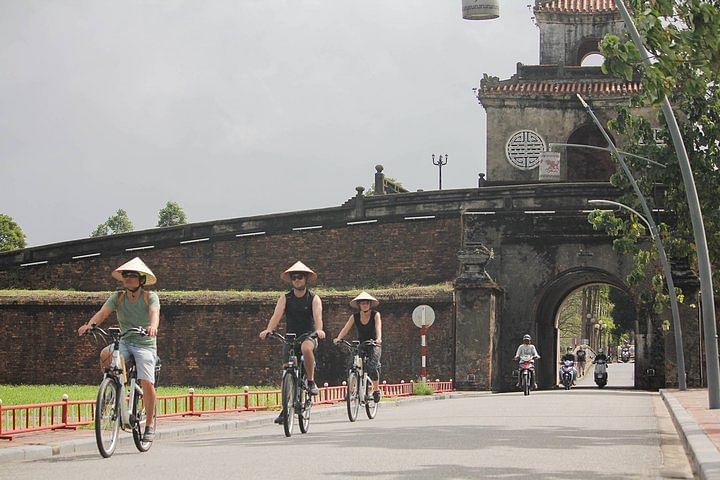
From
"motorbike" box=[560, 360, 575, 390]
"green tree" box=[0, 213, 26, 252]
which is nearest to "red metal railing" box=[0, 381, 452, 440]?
"motorbike" box=[560, 360, 575, 390]

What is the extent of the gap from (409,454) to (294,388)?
2.78m

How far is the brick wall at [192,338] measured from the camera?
39781mm

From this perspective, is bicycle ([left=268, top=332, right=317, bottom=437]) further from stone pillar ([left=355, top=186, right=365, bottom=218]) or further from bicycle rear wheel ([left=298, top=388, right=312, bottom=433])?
stone pillar ([left=355, top=186, right=365, bottom=218])

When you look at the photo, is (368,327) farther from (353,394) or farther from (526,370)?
(526,370)

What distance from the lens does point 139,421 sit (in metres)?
12.3

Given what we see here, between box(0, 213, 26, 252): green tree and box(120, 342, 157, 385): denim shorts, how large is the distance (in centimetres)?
8258

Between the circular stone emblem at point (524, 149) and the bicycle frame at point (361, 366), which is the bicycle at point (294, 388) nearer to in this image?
the bicycle frame at point (361, 366)

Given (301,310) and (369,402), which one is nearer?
(301,310)

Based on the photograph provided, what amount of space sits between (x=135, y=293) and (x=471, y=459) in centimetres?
357

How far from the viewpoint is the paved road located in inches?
414

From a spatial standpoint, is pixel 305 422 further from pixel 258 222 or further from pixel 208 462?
pixel 258 222

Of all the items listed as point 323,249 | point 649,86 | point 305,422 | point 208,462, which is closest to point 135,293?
point 208,462

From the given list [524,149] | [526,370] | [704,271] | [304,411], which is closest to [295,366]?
[304,411]

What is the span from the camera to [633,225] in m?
32.9
